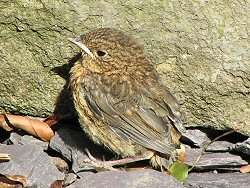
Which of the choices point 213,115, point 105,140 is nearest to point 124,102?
point 105,140

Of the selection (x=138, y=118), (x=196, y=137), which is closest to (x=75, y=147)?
(x=138, y=118)

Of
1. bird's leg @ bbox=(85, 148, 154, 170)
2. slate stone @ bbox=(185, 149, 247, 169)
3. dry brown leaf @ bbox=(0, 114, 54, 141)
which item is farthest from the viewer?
dry brown leaf @ bbox=(0, 114, 54, 141)

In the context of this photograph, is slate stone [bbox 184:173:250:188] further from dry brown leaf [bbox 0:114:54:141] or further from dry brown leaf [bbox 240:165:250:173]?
dry brown leaf [bbox 0:114:54:141]

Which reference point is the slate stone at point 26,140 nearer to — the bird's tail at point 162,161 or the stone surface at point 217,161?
the bird's tail at point 162,161

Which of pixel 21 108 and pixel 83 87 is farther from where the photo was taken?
pixel 21 108

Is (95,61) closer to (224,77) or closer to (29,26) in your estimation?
(29,26)

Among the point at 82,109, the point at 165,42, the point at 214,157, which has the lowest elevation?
the point at 214,157

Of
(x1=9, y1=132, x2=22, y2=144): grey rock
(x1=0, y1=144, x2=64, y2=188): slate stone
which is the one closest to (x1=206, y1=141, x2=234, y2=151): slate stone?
(x1=0, y1=144, x2=64, y2=188): slate stone
